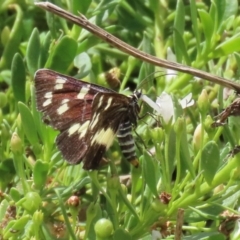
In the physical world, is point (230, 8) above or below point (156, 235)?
above

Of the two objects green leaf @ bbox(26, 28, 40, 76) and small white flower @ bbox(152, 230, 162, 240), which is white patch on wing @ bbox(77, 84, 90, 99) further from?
small white flower @ bbox(152, 230, 162, 240)

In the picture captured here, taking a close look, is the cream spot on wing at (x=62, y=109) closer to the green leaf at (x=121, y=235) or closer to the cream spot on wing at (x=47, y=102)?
the cream spot on wing at (x=47, y=102)

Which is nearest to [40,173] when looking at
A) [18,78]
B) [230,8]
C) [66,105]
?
[66,105]

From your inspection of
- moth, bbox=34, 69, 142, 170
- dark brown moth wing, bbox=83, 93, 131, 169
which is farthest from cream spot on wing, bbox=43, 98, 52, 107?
dark brown moth wing, bbox=83, 93, 131, 169

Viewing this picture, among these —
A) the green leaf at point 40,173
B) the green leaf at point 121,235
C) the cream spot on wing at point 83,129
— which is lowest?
the green leaf at point 121,235

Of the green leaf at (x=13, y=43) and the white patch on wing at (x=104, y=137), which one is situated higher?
the green leaf at (x=13, y=43)

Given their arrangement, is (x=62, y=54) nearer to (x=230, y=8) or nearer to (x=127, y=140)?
(x=127, y=140)

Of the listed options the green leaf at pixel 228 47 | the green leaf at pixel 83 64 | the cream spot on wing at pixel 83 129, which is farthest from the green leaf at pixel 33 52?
the green leaf at pixel 228 47

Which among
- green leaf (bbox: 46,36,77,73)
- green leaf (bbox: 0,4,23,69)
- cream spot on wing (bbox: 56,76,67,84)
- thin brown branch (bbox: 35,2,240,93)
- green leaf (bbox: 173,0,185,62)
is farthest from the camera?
green leaf (bbox: 0,4,23,69)
